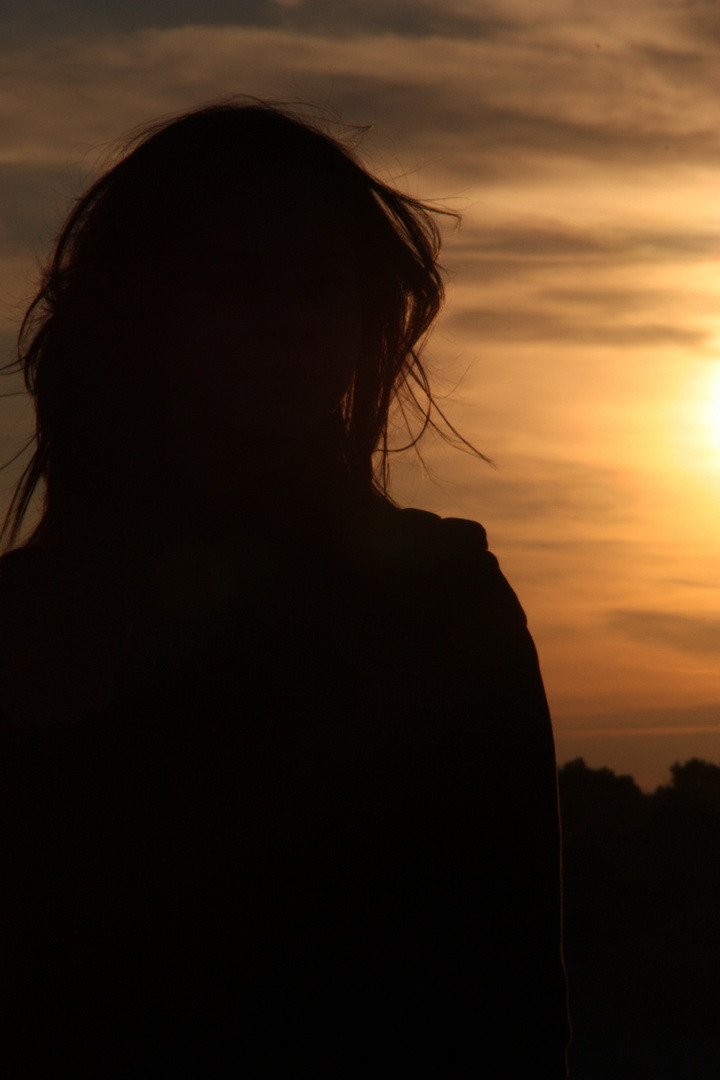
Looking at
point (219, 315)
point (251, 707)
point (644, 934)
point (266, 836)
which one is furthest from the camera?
point (644, 934)

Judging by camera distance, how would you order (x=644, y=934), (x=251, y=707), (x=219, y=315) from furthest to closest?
(x=644, y=934) < (x=219, y=315) < (x=251, y=707)

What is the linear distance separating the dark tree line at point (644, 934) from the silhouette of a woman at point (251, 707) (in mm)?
12294

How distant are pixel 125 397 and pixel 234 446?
40cm

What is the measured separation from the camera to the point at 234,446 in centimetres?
206

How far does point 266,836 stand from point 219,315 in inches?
39.0

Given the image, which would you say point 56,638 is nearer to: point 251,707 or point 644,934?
point 251,707

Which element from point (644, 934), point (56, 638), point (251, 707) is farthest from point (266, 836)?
point (644, 934)

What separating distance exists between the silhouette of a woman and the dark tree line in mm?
12294

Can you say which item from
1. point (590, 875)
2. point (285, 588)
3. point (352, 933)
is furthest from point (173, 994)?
point (590, 875)

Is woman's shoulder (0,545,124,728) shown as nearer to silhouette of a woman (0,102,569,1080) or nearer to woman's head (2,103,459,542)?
silhouette of a woman (0,102,569,1080)

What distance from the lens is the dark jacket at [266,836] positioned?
163cm

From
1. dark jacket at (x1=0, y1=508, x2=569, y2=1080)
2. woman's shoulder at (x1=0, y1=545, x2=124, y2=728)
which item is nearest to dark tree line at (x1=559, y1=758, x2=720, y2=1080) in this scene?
dark jacket at (x1=0, y1=508, x2=569, y2=1080)

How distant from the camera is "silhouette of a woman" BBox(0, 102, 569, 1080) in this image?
1645 millimetres

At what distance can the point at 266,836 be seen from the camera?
171cm
